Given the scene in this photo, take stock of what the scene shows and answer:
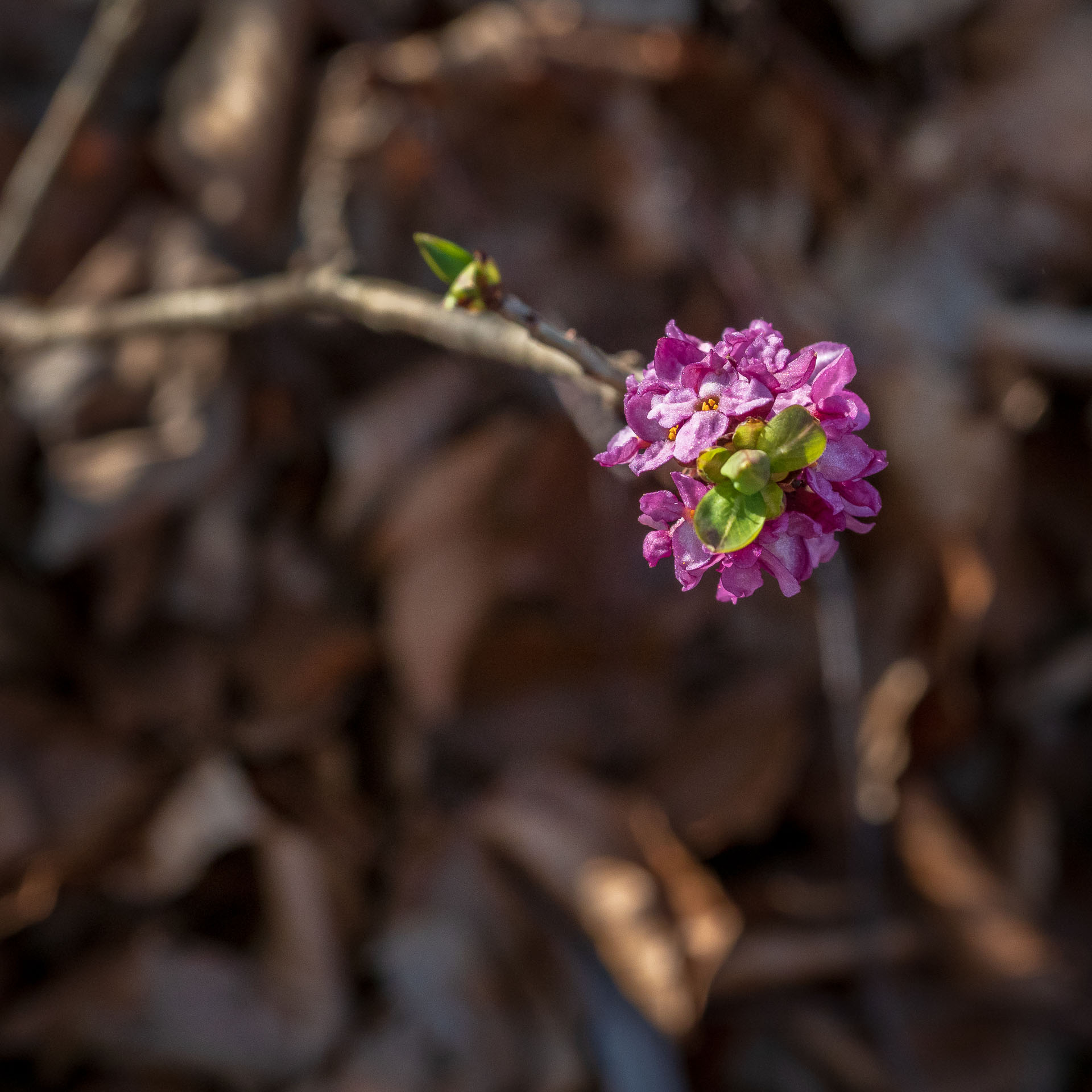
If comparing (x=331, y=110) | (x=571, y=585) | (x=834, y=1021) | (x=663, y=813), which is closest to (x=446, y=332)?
(x=571, y=585)

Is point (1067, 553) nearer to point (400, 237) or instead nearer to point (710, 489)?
point (400, 237)

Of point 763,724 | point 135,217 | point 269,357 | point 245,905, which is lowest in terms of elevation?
point 763,724

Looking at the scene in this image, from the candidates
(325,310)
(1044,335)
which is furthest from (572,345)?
(1044,335)

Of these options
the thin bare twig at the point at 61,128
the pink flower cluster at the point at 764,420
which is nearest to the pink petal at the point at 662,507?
the pink flower cluster at the point at 764,420

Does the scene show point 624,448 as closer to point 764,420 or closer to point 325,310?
point 764,420

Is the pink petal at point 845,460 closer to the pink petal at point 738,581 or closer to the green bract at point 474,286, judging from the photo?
the pink petal at point 738,581

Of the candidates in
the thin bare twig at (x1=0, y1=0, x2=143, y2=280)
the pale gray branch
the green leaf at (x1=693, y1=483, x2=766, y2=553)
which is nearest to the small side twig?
the green leaf at (x1=693, y1=483, x2=766, y2=553)
